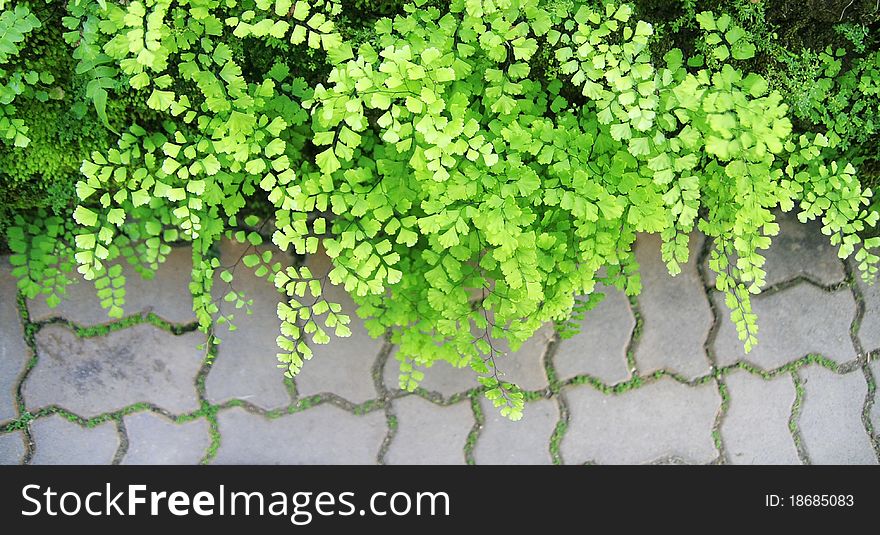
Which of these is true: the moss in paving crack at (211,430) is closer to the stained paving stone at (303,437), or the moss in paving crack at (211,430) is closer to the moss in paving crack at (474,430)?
the stained paving stone at (303,437)

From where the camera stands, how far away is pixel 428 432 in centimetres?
272

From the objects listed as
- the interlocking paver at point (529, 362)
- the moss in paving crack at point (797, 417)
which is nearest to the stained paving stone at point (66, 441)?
the interlocking paver at point (529, 362)

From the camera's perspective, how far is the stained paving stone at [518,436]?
8.99 feet

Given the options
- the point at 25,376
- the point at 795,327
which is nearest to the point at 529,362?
the point at 795,327

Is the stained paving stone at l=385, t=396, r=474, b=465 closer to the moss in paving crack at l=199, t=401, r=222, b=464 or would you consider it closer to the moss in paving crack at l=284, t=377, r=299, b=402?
the moss in paving crack at l=284, t=377, r=299, b=402

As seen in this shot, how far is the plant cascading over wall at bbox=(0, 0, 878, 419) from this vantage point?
1.55 m

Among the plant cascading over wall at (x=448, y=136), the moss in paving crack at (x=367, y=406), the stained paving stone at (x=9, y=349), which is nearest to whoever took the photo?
the plant cascading over wall at (x=448, y=136)

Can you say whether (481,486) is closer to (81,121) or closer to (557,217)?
(557,217)

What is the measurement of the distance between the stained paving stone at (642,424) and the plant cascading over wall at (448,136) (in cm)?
90

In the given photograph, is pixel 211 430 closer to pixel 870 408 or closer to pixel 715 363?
pixel 715 363

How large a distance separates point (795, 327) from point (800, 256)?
32 centimetres

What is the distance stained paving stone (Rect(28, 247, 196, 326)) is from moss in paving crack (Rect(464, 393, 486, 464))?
1.28 meters

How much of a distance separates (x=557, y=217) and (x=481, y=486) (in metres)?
1.45

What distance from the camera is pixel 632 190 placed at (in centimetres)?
169
